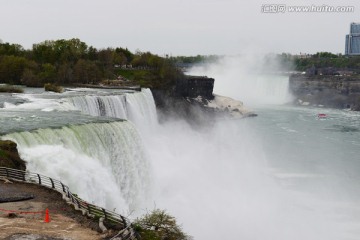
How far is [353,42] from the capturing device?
162000 mm

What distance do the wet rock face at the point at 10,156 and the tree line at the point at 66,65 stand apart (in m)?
36.9

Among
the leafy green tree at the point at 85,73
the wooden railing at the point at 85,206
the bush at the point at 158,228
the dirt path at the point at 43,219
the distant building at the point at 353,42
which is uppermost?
the distant building at the point at 353,42

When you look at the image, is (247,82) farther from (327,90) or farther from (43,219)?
(43,219)

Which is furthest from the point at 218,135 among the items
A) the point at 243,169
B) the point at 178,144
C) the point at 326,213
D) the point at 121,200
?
the point at 121,200

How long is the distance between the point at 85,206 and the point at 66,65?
1829 inches

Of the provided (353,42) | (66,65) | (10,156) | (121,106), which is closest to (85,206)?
(10,156)

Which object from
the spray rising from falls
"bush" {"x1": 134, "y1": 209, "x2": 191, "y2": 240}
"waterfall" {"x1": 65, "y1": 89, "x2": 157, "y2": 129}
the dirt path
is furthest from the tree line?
"bush" {"x1": 134, "y1": 209, "x2": 191, "y2": 240}

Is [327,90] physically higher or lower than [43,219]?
higher

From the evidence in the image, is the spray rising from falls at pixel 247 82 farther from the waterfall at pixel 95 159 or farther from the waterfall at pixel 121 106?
the waterfall at pixel 95 159

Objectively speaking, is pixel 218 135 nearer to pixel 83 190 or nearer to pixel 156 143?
pixel 156 143

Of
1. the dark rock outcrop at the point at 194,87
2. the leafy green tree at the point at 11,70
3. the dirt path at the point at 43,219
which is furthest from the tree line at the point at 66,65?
the dirt path at the point at 43,219

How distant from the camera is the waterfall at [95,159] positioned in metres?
16.3

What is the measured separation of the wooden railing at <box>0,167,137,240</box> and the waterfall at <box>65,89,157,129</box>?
16.0 m

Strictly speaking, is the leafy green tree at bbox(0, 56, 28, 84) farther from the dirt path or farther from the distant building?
the distant building
